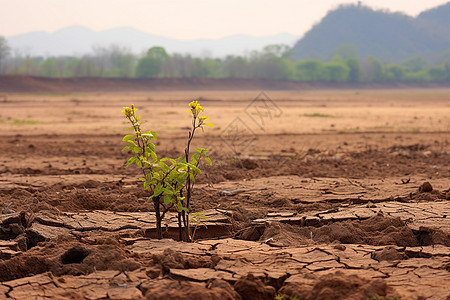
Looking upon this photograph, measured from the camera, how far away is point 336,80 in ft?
258

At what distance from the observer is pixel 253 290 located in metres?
3.54

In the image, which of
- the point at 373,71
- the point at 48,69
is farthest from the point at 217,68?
the point at 48,69

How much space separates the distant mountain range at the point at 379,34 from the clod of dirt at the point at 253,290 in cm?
Answer: 14257

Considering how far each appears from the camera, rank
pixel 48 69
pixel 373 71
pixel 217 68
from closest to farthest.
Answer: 1. pixel 48 69
2. pixel 373 71
3. pixel 217 68

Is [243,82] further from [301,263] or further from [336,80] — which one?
[301,263]

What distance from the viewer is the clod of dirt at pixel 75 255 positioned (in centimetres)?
409

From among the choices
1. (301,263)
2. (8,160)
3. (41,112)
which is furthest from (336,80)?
(301,263)

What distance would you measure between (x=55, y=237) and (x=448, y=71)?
329 ft

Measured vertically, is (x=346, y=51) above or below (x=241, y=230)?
above

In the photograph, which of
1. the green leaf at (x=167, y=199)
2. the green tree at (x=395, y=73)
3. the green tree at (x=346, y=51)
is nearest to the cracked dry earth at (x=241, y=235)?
the green leaf at (x=167, y=199)

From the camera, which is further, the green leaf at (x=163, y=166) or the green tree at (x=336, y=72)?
the green tree at (x=336, y=72)

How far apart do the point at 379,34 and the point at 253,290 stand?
6486 inches

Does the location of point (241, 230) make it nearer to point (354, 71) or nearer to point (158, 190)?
point (158, 190)

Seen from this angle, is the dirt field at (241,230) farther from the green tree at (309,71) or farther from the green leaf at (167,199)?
the green tree at (309,71)
